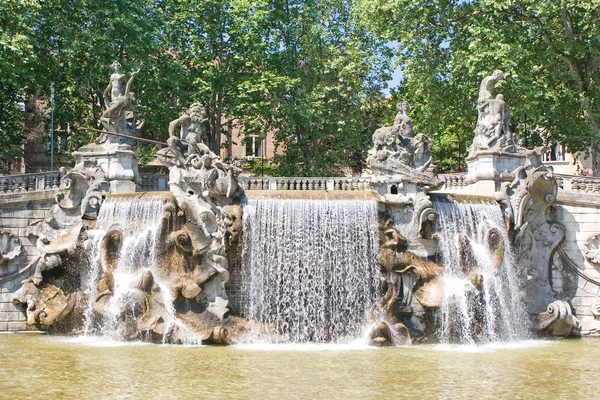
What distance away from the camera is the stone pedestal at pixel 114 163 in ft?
84.4

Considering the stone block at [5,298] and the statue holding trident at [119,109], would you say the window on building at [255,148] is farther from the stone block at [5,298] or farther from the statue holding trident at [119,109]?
the stone block at [5,298]

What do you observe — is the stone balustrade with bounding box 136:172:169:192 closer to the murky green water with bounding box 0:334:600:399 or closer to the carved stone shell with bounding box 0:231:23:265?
the carved stone shell with bounding box 0:231:23:265

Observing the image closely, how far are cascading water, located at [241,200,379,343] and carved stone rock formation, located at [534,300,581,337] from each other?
17.9ft

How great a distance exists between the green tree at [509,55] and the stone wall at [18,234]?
693 inches

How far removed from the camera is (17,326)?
24734 mm

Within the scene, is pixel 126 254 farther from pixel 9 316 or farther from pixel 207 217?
pixel 9 316

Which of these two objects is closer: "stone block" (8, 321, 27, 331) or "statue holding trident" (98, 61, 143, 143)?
"stone block" (8, 321, 27, 331)

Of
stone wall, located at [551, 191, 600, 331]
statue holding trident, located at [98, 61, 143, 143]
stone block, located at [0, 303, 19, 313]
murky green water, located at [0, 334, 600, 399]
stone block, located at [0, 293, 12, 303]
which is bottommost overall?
murky green water, located at [0, 334, 600, 399]

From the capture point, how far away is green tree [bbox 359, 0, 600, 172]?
33.0 meters

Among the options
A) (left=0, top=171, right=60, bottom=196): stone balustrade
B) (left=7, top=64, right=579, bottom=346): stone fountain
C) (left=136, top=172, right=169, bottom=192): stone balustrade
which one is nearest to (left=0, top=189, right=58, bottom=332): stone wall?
(left=0, top=171, right=60, bottom=196): stone balustrade

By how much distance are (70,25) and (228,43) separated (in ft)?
24.2

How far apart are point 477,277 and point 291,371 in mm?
8031

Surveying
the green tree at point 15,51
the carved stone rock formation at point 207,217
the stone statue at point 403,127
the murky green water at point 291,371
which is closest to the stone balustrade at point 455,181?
the stone statue at point 403,127

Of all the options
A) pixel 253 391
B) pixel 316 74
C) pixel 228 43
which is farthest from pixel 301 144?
pixel 253 391
